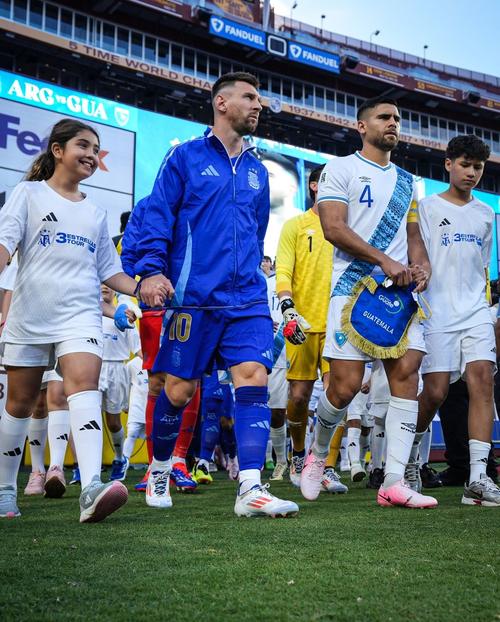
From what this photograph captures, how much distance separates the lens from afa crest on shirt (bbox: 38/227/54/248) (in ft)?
12.4

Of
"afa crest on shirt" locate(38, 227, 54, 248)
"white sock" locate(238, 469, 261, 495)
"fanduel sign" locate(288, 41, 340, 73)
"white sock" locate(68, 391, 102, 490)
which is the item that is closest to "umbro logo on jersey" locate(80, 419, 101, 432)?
"white sock" locate(68, 391, 102, 490)

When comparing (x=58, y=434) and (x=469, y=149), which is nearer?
(x=469, y=149)

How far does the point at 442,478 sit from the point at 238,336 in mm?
3652

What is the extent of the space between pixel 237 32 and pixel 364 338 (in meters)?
40.4

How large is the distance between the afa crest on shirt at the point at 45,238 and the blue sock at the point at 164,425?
1.02 metres

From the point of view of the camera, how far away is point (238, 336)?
3881mm

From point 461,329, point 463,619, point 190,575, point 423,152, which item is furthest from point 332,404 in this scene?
point 423,152

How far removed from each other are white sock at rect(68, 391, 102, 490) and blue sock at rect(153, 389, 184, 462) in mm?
630

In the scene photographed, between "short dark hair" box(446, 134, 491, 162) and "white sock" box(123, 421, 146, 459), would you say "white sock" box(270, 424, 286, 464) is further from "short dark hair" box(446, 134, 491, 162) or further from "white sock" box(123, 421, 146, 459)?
"short dark hair" box(446, 134, 491, 162)

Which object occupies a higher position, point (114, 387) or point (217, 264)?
point (217, 264)

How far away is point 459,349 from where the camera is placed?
4730 millimetres

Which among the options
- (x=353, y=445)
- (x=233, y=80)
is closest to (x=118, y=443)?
(x=353, y=445)

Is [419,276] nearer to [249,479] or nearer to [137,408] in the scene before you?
[249,479]

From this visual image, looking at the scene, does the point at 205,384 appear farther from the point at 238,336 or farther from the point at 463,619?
the point at 463,619
